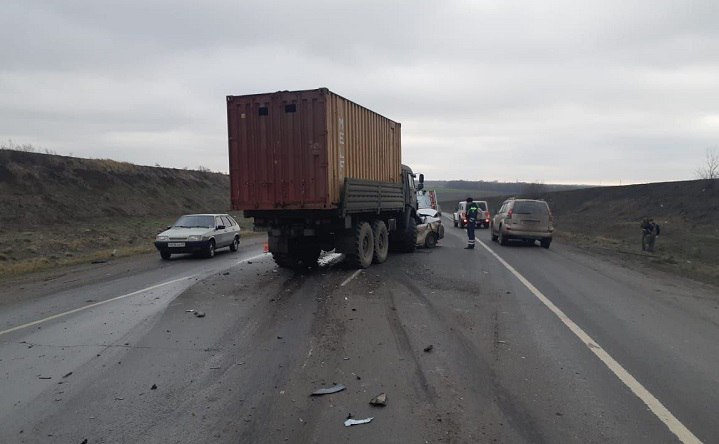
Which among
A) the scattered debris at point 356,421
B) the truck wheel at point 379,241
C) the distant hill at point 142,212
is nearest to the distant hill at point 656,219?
the distant hill at point 142,212

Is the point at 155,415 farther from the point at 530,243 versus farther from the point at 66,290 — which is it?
the point at 530,243

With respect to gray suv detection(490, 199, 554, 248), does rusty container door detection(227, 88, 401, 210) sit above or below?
above

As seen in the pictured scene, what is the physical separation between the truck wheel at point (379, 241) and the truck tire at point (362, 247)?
1.38 ft

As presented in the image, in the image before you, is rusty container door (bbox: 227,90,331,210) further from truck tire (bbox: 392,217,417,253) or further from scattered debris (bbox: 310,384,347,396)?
scattered debris (bbox: 310,384,347,396)

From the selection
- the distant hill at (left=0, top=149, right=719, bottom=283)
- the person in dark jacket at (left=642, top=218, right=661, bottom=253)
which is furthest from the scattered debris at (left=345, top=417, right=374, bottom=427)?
the person in dark jacket at (left=642, top=218, right=661, bottom=253)

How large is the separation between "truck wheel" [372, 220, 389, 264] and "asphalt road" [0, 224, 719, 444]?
357 cm

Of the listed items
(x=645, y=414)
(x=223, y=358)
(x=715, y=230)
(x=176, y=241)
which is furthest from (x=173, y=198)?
(x=645, y=414)

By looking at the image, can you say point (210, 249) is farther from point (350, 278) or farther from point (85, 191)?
point (85, 191)

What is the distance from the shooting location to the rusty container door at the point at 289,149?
38.8ft

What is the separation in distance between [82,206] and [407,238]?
24.2 meters

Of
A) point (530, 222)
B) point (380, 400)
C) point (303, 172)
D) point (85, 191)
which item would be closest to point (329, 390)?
point (380, 400)

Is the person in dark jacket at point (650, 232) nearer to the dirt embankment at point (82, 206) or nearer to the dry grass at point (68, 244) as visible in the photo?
the dry grass at point (68, 244)

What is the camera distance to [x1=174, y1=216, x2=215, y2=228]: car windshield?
59.3 ft

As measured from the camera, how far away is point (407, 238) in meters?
18.1
